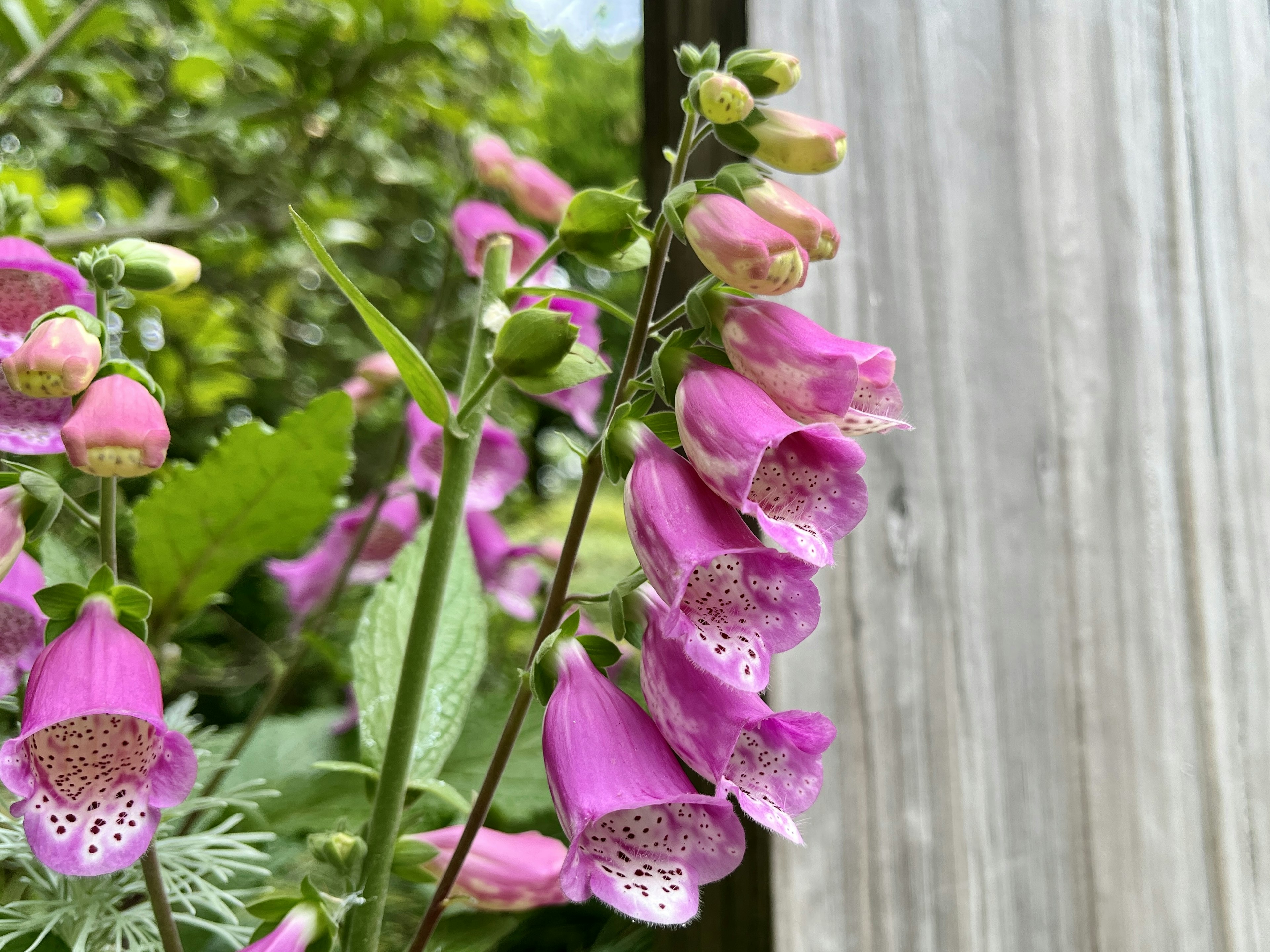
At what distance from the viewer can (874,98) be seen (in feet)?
1.92

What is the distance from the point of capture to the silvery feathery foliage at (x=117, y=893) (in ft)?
1.21

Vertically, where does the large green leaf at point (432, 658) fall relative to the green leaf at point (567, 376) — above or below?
below

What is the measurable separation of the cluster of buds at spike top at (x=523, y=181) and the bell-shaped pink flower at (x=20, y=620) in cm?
41

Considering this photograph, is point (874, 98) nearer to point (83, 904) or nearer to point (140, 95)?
point (83, 904)

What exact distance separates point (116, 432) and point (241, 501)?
19cm

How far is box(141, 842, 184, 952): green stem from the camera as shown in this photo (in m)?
0.33

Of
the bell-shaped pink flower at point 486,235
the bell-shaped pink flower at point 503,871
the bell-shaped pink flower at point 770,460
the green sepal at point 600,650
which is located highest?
the bell-shaped pink flower at point 486,235

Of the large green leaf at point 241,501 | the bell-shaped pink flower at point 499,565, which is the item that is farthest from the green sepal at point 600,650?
the bell-shaped pink flower at point 499,565

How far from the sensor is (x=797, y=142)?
347 millimetres

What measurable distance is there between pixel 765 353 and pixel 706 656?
0.11m

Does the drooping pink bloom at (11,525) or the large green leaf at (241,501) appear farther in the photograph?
the large green leaf at (241,501)

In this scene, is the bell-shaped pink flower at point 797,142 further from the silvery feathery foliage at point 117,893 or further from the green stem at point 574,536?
the silvery feathery foliage at point 117,893

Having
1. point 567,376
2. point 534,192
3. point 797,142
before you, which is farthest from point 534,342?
point 534,192

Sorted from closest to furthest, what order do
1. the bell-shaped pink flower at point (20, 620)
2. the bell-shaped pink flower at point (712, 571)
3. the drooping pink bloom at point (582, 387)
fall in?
the bell-shaped pink flower at point (712, 571), the bell-shaped pink flower at point (20, 620), the drooping pink bloom at point (582, 387)
